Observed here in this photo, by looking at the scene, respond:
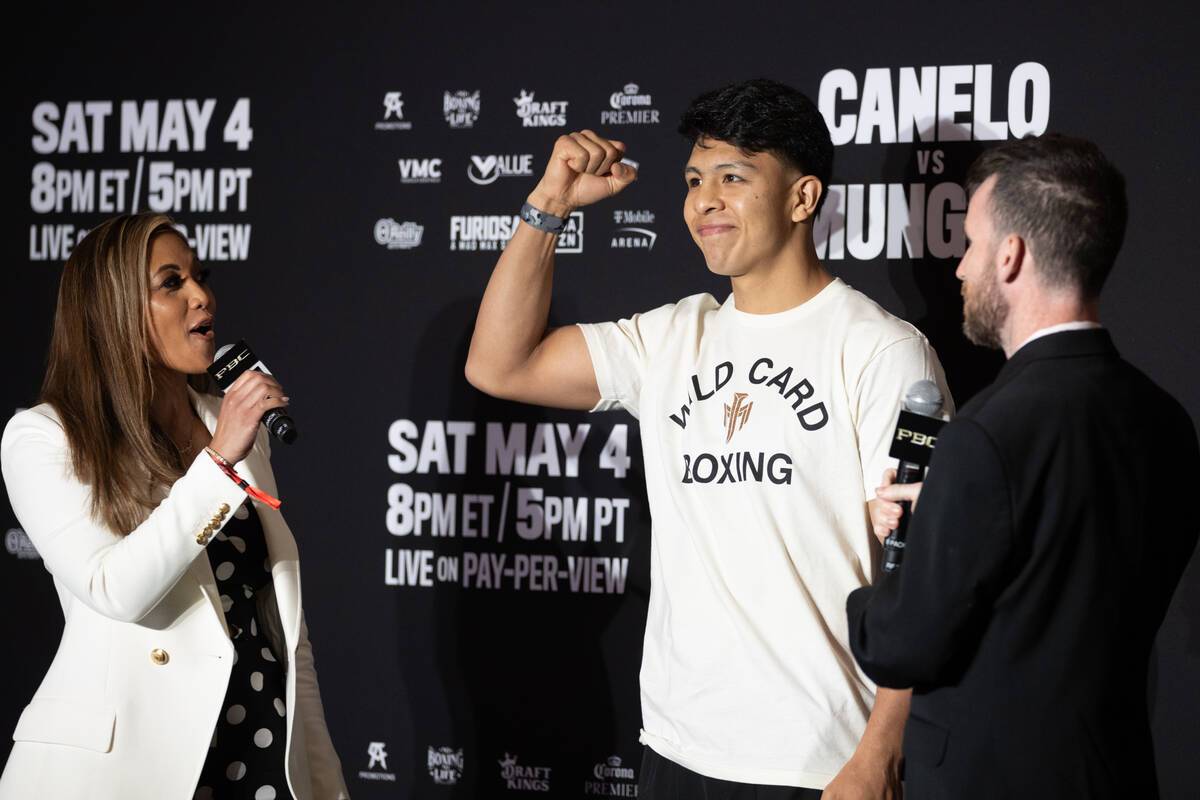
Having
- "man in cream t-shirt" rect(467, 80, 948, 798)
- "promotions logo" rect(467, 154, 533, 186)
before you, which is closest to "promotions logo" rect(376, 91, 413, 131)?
"promotions logo" rect(467, 154, 533, 186)

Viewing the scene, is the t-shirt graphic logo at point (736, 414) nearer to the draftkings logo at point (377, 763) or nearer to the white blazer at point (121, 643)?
the white blazer at point (121, 643)

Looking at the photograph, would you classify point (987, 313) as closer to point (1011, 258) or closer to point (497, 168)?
point (1011, 258)

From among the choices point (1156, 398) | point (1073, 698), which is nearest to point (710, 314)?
point (1156, 398)

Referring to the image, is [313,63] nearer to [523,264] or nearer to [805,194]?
[523,264]

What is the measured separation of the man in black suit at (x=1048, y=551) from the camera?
1230 millimetres

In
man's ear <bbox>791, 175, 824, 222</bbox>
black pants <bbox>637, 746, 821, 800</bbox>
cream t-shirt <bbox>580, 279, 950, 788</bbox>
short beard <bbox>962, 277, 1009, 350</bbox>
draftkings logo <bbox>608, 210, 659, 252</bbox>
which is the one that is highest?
draftkings logo <bbox>608, 210, 659, 252</bbox>

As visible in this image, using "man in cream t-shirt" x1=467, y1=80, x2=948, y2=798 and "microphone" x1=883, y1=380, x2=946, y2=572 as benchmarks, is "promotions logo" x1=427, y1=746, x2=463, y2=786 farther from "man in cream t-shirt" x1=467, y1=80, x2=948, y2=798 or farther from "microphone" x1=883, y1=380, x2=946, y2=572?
"microphone" x1=883, y1=380, x2=946, y2=572

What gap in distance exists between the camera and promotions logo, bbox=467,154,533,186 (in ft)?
9.78

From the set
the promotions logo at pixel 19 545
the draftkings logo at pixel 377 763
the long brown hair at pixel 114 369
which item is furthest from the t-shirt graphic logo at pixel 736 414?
the promotions logo at pixel 19 545

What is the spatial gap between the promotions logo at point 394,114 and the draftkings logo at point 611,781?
1.79m

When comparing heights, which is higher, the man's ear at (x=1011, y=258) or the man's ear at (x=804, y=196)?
the man's ear at (x=804, y=196)

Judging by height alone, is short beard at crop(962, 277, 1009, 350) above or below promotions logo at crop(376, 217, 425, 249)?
below

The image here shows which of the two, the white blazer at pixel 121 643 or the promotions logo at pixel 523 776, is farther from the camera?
the promotions logo at pixel 523 776

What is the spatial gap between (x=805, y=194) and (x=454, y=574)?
1.54 metres
